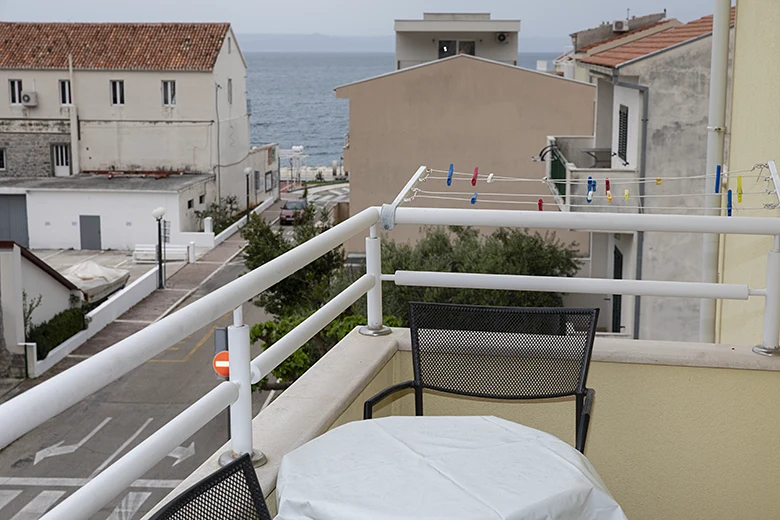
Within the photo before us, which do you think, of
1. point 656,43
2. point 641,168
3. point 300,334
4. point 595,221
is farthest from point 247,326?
point 656,43

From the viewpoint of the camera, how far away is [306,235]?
2300cm

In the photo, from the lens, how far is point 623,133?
17.3 m

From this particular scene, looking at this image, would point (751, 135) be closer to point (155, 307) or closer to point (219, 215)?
point (155, 307)

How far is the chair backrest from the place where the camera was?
320 centimetres

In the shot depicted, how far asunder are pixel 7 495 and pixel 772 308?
13.2 m

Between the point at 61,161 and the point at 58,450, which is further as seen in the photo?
the point at 61,161

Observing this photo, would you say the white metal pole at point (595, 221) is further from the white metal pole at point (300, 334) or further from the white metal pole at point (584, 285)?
the white metal pole at point (300, 334)

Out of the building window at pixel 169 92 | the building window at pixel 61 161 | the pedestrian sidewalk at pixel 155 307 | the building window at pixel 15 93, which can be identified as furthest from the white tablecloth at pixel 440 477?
the building window at pixel 15 93

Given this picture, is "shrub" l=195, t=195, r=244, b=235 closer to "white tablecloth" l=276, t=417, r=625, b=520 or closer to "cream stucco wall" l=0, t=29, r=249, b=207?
"cream stucco wall" l=0, t=29, r=249, b=207

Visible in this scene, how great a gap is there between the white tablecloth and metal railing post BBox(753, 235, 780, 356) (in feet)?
5.63

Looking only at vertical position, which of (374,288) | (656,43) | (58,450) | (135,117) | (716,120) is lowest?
(58,450)

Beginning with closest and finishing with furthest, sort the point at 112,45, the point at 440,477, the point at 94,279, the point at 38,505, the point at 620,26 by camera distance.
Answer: the point at 440,477 < the point at 38,505 < the point at 94,279 < the point at 620,26 < the point at 112,45

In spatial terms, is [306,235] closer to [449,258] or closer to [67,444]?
[449,258]

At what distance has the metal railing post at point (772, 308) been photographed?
370cm
